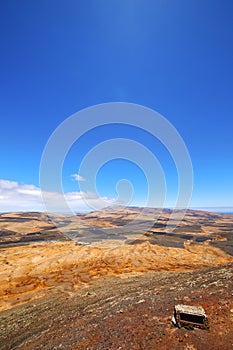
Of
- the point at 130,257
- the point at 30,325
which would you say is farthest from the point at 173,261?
the point at 30,325

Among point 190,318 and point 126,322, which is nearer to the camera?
point 190,318

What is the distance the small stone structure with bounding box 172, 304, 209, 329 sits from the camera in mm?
8438

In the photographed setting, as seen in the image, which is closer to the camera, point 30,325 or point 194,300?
point 194,300

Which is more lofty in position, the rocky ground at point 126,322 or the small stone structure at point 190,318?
the small stone structure at point 190,318

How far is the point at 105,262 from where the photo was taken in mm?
32312

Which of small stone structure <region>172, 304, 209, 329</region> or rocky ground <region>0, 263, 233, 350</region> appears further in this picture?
small stone structure <region>172, 304, 209, 329</region>

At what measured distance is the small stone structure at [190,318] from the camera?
27.7 feet

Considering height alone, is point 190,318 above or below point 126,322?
above

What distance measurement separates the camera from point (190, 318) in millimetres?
8758

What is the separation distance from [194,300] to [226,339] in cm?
375

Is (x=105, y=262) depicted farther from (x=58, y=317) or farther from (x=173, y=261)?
(x=58, y=317)

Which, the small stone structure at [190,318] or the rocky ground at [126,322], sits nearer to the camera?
the rocky ground at [126,322]

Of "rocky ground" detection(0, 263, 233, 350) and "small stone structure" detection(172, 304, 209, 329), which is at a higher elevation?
"small stone structure" detection(172, 304, 209, 329)

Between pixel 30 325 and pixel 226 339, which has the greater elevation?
pixel 226 339
